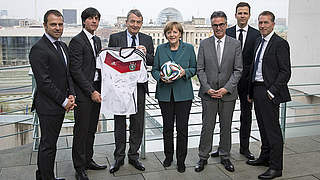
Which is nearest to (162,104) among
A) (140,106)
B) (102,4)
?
(140,106)

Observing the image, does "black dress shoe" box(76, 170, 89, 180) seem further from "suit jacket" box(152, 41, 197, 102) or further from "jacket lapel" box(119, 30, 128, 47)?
"jacket lapel" box(119, 30, 128, 47)

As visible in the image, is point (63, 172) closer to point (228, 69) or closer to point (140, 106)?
point (140, 106)

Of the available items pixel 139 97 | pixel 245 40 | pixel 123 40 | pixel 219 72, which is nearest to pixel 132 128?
pixel 139 97

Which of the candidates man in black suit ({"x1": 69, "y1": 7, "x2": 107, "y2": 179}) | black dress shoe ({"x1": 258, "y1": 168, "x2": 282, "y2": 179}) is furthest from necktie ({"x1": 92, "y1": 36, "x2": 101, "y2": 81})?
black dress shoe ({"x1": 258, "y1": 168, "x2": 282, "y2": 179})

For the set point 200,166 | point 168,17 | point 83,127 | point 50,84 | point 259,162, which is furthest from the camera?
point 168,17

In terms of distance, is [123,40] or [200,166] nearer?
[123,40]

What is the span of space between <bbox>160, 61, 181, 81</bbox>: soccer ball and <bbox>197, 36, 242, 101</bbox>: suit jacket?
28 cm

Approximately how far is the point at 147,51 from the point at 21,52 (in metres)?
3.60

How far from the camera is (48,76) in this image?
2.46 m

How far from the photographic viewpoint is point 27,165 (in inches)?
132

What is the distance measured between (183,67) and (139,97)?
50 cm

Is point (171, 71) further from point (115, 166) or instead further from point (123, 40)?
point (115, 166)

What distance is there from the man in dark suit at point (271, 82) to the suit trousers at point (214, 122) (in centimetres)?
28

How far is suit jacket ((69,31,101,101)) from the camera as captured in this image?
109 inches
